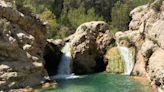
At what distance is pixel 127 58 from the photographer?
Result: 4828cm

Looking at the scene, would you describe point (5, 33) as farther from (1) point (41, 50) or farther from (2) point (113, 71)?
(2) point (113, 71)

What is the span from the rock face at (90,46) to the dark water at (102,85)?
4380mm

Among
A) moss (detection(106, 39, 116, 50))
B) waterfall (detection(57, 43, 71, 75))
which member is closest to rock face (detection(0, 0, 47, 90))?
waterfall (detection(57, 43, 71, 75))

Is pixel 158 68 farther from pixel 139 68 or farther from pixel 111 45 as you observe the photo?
pixel 111 45

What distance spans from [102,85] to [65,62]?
513 inches

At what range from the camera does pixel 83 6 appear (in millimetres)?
89625

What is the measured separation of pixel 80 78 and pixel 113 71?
5606 mm

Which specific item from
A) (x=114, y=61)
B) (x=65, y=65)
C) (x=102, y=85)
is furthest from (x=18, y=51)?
(x=114, y=61)

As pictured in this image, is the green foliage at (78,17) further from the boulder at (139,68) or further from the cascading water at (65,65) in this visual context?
the boulder at (139,68)

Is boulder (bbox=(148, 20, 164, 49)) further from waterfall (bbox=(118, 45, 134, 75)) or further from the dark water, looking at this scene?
waterfall (bbox=(118, 45, 134, 75))

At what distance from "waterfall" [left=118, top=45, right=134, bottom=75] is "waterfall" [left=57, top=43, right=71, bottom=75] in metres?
7.22

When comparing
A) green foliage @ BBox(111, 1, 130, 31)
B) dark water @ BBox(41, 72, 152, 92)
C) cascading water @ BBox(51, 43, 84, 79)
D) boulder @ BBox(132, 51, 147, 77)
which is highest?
green foliage @ BBox(111, 1, 130, 31)

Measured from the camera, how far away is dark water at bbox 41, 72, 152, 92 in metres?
34.3

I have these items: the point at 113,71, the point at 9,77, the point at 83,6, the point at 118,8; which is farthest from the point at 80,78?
the point at 83,6
